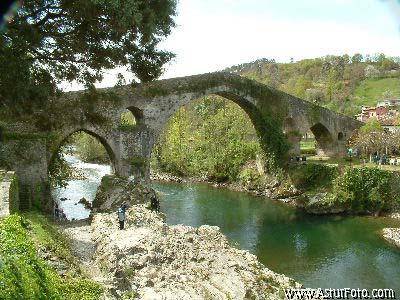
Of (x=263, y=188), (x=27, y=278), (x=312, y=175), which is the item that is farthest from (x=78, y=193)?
(x=27, y=278)

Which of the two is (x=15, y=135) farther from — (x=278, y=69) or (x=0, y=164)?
(x=278, y=69)

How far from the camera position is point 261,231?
22797mm

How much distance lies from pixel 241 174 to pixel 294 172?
5.43 meters

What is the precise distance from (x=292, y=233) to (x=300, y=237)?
0.75 metres

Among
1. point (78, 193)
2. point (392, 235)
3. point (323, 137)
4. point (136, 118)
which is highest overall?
point (136, 118)

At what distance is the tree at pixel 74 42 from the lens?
8.52 metres

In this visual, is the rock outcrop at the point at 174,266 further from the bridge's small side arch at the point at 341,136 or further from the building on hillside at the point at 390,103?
the building on hillside at the point at 390,103

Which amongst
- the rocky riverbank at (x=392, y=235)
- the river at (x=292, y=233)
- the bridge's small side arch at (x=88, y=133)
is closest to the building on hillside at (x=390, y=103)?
the river at (x=292, y=233)

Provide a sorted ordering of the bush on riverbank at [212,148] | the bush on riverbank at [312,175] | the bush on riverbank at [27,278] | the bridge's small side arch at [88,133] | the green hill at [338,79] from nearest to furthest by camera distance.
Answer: the bush on riverbank at [27,278], the bridge's small side arch at [88,133], the bush on riverbank at [312,175], the bush on riverbank at [212,148], the green hill at [338,79]

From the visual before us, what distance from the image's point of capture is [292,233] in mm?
22625

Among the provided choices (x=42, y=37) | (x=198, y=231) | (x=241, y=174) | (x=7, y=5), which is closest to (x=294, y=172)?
(x=241, y=174)

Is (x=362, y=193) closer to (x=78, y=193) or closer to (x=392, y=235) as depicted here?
(x=392, y=235)

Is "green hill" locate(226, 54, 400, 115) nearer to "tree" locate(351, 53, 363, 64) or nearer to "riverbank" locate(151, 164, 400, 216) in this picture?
"tree" locate(351, 53, 363, 64)

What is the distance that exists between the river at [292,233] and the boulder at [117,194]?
3.37 metres
